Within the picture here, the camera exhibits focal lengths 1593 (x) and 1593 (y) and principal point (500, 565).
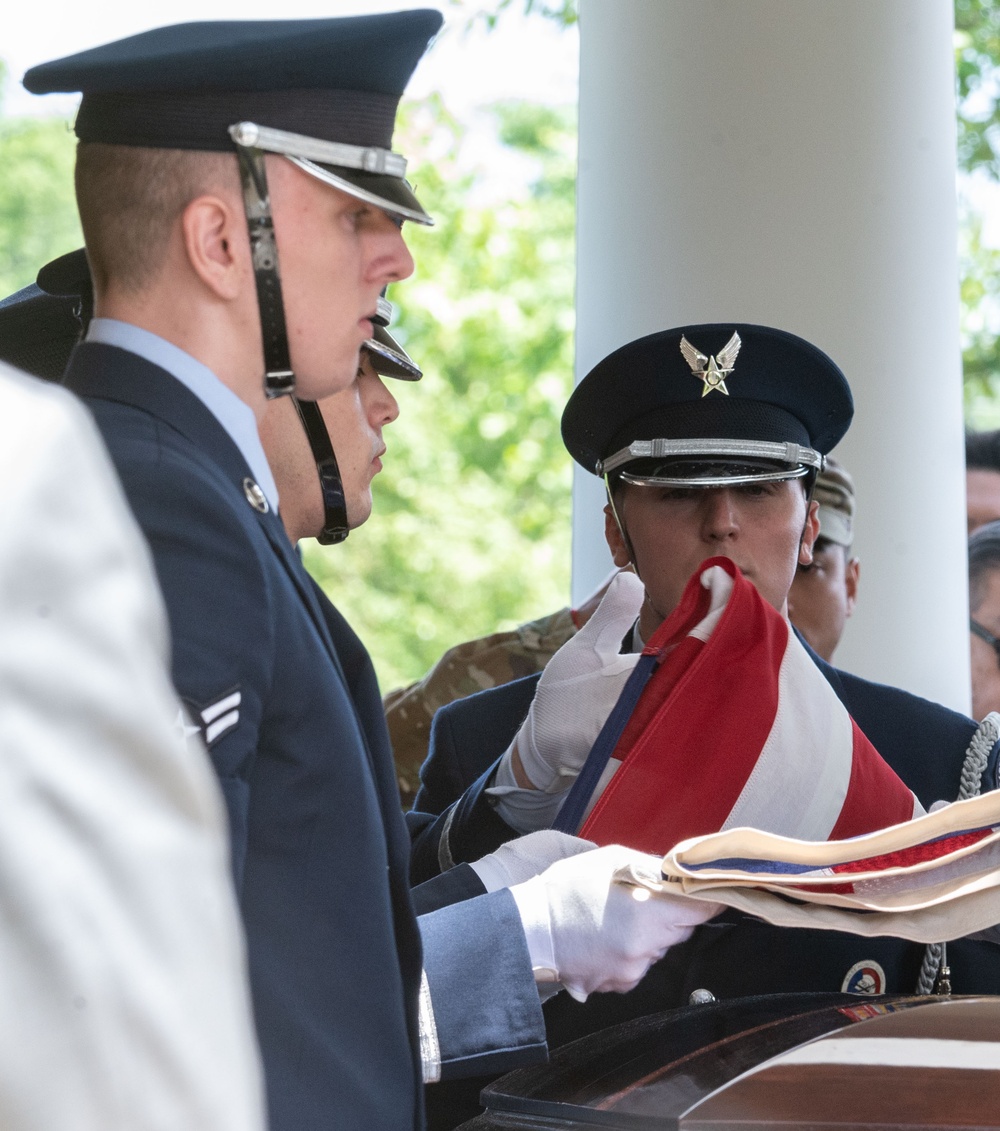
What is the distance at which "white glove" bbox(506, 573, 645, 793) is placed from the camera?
234cm

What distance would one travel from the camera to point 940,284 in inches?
163

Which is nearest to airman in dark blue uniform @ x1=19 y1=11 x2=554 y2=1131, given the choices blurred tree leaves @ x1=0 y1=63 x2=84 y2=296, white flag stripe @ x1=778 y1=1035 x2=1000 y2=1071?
white flag stripe @ x1=778 y1=1035 x2=1000 y2=1071

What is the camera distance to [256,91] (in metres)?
1.55

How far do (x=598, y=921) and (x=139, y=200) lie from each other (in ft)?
2.94

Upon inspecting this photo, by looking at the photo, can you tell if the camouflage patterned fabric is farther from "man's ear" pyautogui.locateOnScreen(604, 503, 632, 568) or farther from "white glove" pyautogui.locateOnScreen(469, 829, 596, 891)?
"white glove" pyautogui.locateOnScreen(469, 829, 596, 891)

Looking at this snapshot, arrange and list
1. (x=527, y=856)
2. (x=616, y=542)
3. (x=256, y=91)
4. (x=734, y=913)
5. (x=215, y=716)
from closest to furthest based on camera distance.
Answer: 1. (x=215, y=716)
2. (x=256, y=91)
3. (x=734, y=913)
4. (x=527, y=856)
5. (x=616, y=542)

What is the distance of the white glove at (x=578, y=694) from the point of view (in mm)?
2338

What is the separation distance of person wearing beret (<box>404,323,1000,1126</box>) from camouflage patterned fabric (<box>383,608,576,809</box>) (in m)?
1.22

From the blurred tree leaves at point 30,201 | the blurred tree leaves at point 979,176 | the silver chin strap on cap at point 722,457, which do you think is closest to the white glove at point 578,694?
the silver chin strap on cap at point 722,457

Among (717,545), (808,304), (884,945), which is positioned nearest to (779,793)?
(884,945)

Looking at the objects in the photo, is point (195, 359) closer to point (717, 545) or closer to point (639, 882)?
point (639, 882)

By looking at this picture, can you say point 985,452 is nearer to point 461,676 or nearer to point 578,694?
point 461,676

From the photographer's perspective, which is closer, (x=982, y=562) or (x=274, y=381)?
(x=274, y=381)

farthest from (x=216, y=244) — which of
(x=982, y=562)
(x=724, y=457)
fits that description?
(x=982, y=562)
